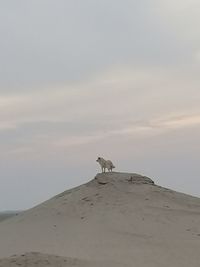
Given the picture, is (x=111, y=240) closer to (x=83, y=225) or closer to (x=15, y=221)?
(x=83, y=225)

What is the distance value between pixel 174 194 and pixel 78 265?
8490 millimetres

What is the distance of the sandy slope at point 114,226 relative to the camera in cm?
1362

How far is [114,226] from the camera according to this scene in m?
16.3

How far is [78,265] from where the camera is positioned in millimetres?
12062

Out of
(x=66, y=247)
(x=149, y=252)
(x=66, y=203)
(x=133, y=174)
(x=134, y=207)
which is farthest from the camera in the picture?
(x=133, y=174)

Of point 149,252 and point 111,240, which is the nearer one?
point 149,252

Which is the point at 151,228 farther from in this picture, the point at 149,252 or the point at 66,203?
the point at 66,203

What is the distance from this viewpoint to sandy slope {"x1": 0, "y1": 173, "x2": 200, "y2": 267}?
536 inches

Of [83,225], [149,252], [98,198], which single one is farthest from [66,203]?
[149,252]

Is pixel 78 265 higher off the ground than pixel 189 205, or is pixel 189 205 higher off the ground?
pixel 189 205

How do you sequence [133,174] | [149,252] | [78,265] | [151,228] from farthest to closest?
[133,174]
[151,228]
[149,252]
[78,265]

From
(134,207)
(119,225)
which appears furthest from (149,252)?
(134,207)

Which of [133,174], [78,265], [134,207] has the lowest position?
[78,265]

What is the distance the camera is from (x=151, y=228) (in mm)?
16156
